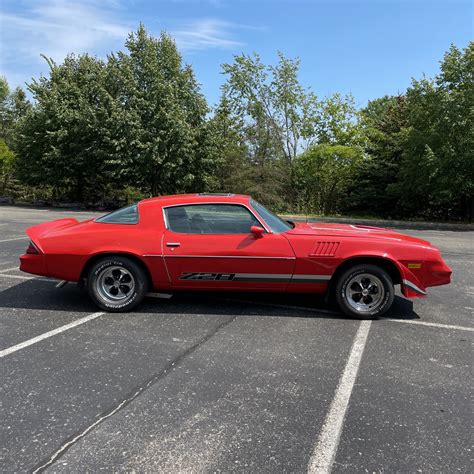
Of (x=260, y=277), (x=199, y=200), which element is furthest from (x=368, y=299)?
(x=199, y=200)

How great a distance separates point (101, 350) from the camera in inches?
160

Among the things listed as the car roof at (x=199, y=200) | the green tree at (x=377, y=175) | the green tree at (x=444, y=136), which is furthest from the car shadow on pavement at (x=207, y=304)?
the green tree at (x=377, y=175)

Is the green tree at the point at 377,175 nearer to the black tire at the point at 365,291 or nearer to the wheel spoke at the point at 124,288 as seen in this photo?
the black tire at the point at 365,291

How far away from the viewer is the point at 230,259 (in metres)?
5.02

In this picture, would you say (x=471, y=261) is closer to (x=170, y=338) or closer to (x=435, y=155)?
(x=170, y=338)

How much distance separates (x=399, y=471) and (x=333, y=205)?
78.4 ft

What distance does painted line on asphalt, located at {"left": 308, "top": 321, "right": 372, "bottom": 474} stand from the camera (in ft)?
8.22

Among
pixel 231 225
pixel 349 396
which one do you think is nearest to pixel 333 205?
pixel 231 225

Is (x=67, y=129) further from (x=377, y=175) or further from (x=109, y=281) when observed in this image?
(x=109, y=281)

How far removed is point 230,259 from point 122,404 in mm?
2243

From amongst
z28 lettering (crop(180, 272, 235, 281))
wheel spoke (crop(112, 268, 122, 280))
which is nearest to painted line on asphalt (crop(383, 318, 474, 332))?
z28 lettering (crop(180, 272, 235, 281))

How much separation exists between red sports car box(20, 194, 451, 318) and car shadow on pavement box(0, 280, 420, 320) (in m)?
0.31

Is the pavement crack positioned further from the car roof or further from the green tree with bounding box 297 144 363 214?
the green tree with bounding box 297 144 363 214

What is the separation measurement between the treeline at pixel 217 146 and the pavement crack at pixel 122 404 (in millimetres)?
17539
